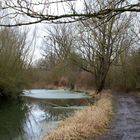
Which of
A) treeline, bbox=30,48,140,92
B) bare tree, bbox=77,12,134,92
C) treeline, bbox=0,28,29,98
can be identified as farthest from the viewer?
→ treeline, bbox=30,48,140,92

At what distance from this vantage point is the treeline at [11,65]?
30.3 m

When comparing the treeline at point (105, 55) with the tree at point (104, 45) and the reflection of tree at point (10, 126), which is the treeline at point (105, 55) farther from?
the reflection of tree at point (10, 126)

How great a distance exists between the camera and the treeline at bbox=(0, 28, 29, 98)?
30266mm

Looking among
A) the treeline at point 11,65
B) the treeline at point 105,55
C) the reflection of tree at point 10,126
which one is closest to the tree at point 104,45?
the treeline at point 105,55

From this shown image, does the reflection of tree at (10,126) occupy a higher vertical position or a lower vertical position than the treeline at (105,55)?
lower

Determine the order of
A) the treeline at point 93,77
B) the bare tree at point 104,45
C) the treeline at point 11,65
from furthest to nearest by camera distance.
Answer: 1. the treeline at point 93,77
2. the bare tree at point 104,45
3. the treeline at point 11,65

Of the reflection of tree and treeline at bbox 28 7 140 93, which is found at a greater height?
treeline at bbox 28 7 140 93

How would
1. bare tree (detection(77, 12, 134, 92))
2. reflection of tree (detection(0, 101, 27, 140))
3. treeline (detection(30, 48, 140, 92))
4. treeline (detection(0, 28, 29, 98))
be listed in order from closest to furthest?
reflection of tree (detection(0, 101, 27, 140))
treeline (detection(0, 28, 29, 98))
bare tree (detection(77, 12, 134, 92))
treeline (detection(30, 48, 140, 92))

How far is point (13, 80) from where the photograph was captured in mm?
31266

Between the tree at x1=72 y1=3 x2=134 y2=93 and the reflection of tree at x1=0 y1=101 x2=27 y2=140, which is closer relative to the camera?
the reflection of tree at x1=0 y1=101 x2=27 y2=140

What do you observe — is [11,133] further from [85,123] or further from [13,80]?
[13,80]

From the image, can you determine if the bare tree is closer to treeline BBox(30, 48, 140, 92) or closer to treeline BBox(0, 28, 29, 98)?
treeline BBox(30, 48, 140, 92)

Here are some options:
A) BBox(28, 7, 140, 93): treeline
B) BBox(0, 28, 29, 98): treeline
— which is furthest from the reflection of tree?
BBox(28, 7, 140, 93): treeline

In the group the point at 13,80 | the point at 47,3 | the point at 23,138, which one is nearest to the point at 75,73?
the point at 13,80
